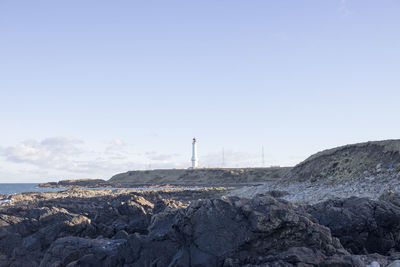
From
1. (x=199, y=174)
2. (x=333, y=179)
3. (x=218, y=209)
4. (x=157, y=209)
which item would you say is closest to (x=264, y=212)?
(x=218, y=209)

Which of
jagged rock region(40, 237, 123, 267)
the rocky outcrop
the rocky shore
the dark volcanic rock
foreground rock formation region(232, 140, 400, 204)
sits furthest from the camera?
foreground rock formation region(232, 140, 400, 204)

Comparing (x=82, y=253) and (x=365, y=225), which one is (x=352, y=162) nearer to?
(x=365, y=225)

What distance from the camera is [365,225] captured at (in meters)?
11.8

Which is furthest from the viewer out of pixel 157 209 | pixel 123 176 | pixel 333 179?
pixel 123 176

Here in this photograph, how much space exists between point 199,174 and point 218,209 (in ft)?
290

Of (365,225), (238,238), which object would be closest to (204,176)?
(365,225)

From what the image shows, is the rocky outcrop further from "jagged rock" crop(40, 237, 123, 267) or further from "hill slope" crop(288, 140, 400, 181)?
"hill slope" crop(288, 140, 400, 181)

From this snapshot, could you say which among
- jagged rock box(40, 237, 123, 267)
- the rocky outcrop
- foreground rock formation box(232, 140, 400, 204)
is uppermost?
foreground rock formation box(232, 140, 400, 204)

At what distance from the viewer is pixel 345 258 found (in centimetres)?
836

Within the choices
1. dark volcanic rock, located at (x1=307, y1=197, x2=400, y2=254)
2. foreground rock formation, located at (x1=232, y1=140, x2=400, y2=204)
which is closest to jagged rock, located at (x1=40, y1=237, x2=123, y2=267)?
dark volcanic rock, located at (x1=307, y1=197, x2=400, y2=254)

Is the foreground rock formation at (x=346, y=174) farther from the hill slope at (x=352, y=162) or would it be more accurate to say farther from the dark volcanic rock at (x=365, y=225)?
the dark volcanic rock at (x=365, y=225)

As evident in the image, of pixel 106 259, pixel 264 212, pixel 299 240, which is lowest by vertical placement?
pixel 106 259

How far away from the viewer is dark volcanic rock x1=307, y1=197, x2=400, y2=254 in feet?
38.2

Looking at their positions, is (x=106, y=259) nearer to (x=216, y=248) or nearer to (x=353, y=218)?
(x=216, y=248)
